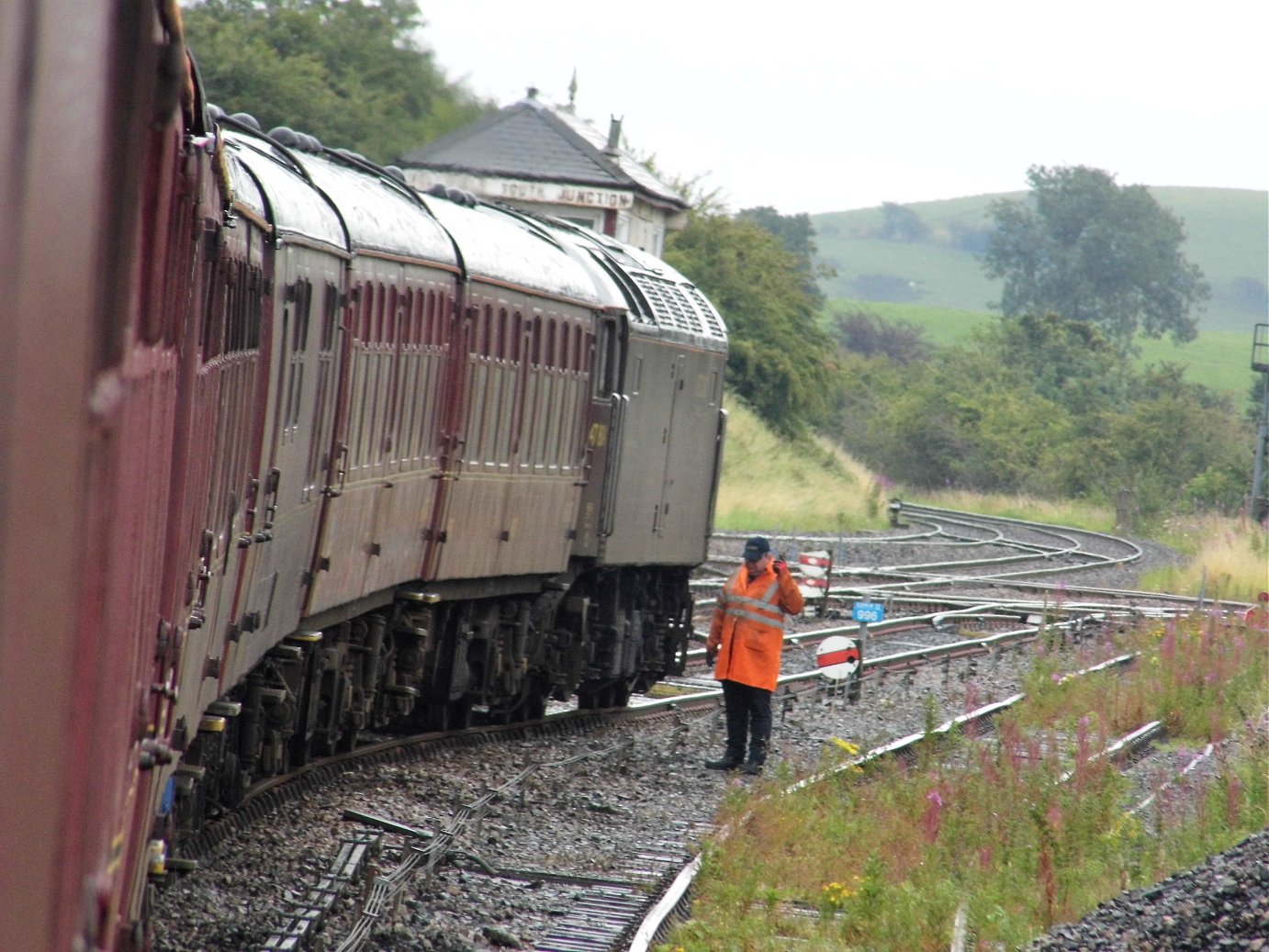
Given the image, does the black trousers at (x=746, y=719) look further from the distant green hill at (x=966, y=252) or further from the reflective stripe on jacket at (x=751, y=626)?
the distant green hill at (x=966, y=252)

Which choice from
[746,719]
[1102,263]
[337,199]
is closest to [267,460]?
[337,199]

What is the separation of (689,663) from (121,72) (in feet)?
60.6

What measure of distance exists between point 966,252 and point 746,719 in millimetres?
177251

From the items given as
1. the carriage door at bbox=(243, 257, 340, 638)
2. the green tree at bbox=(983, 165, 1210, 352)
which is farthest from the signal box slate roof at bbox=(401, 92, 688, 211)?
the green tree at bbox=(983, 165, 1210, 352)

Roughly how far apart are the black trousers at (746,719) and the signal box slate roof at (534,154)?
78.8ft

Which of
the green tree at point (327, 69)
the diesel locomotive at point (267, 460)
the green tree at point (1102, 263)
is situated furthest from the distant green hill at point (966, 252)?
the diesel locomotive at point (267, 460)

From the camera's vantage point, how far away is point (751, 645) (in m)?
13.5

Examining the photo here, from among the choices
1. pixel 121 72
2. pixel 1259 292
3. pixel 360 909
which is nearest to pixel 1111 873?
pixel 360 909

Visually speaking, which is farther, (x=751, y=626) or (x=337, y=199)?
(x=751, y=626)

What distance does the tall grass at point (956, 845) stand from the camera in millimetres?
8312

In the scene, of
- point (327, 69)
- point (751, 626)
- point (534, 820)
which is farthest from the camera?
point (327, 69)

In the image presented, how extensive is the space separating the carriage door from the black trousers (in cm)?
457

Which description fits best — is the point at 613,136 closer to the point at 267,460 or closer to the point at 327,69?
the point at 327,69

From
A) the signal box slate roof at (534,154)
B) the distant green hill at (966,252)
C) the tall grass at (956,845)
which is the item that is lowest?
the tall grass at (956,845)
